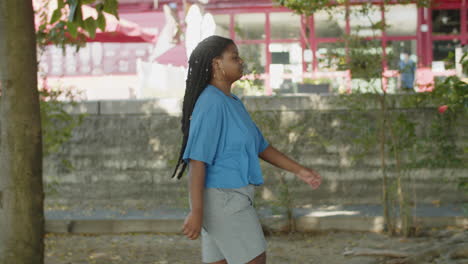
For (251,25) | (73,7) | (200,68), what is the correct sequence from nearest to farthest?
1. (200,68)
2. (73,7)
3. (251,25)

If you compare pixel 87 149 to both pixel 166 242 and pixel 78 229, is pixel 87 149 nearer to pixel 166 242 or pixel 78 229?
pixel 78 229

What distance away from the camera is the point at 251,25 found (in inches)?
737

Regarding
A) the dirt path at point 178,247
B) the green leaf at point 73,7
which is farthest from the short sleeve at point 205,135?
the dirt path at point 178,247

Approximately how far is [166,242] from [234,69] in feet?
16.1

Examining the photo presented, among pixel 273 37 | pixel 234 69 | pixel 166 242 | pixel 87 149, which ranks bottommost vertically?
pixel 166 242

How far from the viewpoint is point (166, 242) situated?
7.68 meters

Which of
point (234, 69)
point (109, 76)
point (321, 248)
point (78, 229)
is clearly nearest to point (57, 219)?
point (78, 229)

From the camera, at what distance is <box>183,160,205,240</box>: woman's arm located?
286 centimetres

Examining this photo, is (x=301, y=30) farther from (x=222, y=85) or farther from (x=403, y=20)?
(x=222, y=85)

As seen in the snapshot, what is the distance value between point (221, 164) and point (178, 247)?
15.0 feet

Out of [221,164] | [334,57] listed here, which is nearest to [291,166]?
[221,164]

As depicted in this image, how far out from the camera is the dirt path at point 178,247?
263 inches

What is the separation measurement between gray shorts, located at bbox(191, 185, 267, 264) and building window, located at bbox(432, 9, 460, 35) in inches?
647

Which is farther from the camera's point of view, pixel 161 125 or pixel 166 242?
pixel 161 125
